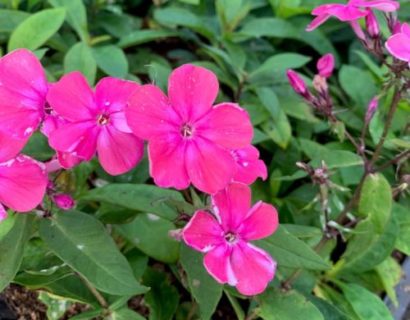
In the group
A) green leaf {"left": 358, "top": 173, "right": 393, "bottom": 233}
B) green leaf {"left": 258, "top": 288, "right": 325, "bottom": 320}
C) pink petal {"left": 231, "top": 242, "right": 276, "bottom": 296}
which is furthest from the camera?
green leaf {"left": 358, "top": 173, "right": 393, "bottom": 233}

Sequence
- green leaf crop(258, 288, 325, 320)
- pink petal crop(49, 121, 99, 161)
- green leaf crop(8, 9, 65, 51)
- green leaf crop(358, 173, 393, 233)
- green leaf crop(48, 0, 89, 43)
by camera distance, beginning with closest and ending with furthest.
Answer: pink petal crop(49, 121, 99, 161) → green leaf crop(258, 288, 325, 320) → green leaf crop(358, 173, 393, 233) → green leaf crop(8, 9, 65, 51) → green leaf crop(48, 0, 89, 43)

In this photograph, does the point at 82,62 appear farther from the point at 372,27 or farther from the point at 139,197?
the point at 372,27

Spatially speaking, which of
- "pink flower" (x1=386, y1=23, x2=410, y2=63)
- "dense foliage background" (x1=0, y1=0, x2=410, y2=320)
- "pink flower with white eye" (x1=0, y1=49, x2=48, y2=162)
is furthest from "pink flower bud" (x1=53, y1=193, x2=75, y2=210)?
"pink flower" (x1=386, y1=23, x2=410, y2=63)

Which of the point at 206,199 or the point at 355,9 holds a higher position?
the point at 355,9

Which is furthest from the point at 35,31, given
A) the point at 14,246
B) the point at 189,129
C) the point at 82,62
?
the point at 189,129

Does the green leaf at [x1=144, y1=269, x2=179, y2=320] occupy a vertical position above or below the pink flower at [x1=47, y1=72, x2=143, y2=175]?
below

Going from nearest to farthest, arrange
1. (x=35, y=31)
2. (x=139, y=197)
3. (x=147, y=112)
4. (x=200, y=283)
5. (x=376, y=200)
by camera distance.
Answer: (x=147, y=112)
(x=200, y=283)
(x=139, y=197)
(x=376, y=200)
(x=35, y=31)

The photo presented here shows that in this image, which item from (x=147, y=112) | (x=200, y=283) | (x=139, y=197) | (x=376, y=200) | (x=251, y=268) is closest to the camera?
(x=147, y=112)

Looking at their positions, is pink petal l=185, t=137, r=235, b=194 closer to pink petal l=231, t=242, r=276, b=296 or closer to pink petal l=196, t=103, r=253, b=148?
pink petal l=196, t=103, r=253, b=148
